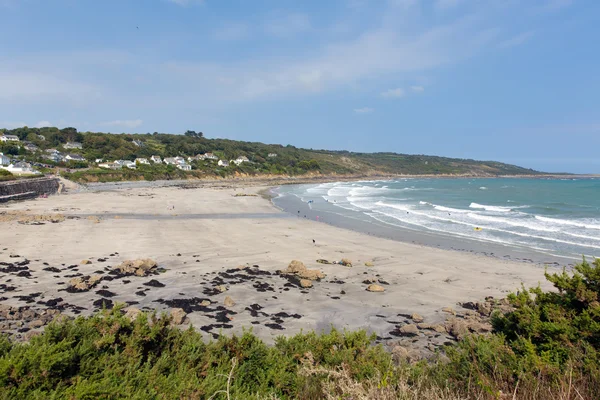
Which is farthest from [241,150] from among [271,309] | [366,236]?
[271,309]

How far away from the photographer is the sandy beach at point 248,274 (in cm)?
1088

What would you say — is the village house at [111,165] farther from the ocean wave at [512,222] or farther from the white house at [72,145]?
the ocean wave at [512,222]

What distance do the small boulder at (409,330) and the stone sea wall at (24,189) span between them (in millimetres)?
39224

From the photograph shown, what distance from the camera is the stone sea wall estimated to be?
36.1 m

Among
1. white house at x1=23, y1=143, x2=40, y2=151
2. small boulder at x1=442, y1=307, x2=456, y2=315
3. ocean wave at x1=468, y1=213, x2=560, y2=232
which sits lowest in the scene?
small boulder at x1=442, y1=307, x2=456, y2=315

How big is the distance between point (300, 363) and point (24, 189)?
4469 centimetres

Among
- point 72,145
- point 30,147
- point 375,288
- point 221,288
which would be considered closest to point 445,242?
point 375,288

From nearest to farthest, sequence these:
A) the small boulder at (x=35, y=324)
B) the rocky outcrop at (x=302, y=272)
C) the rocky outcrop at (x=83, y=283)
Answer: the small boulder at (x=35, y=324) → the rocky outcrop at (x=83, y=283) → the rocky outcrop at (x=302, y=272)

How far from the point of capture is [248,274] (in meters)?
15.0

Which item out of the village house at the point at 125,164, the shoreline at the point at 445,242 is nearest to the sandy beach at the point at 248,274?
the shoreline at the point at 445,242

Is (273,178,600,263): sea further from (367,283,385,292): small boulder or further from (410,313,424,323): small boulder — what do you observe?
(410,313,424,323): small boulder

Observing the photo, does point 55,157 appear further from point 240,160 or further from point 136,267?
point 136,267

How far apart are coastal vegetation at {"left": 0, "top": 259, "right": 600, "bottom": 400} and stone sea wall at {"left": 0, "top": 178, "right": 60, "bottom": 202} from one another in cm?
3870

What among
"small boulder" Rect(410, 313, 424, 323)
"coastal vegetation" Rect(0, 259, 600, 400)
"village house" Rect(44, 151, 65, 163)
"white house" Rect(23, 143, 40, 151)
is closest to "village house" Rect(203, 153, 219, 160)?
"village house" Rect(44, 151, 65, 163)
